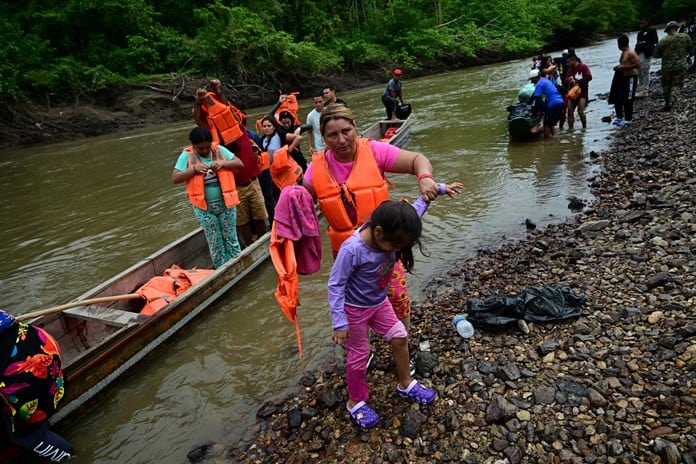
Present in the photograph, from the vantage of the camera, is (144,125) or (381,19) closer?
(144,125)

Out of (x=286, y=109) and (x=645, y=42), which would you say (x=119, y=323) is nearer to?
(x=286, y=109)

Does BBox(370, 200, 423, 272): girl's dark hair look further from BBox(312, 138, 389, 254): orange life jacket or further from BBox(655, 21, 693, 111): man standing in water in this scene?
BBox(655, 21, 693, 111): man standing in water

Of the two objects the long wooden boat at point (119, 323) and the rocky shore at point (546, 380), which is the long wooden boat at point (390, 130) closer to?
the long wooden boat at point (119, 323)

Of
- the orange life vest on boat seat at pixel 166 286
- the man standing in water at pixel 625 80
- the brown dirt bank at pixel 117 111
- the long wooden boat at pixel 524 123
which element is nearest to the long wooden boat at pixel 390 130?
the long wooden boat at pixel 524 123

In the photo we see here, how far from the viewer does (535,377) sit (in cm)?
316

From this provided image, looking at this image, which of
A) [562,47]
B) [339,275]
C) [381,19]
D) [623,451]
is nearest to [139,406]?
[339,275]

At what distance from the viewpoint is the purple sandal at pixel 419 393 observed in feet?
10.5

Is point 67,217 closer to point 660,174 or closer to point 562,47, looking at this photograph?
Answer: point 660,174

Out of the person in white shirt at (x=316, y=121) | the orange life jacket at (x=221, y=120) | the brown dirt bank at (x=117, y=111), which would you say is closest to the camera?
the orange life jacket at (x=221, y=120)

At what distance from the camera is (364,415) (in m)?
3.15

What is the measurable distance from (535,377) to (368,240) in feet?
5.66

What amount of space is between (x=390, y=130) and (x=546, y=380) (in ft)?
34.2

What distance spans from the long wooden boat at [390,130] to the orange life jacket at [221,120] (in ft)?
20.1

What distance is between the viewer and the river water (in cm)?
398
